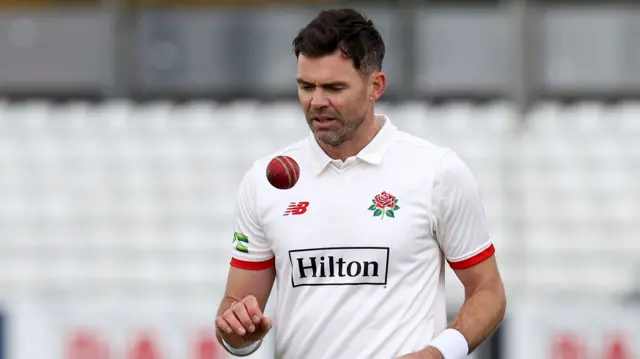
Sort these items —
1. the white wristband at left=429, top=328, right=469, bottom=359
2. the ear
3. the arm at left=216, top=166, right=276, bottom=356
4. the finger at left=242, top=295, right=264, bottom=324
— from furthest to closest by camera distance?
the arm at left=216, top=166, right=276, bottom=356
the ear
the white wristband at left=429, top=328, right=469, bottom=359
the finger at left=242, top=295, right=264, bottom=324

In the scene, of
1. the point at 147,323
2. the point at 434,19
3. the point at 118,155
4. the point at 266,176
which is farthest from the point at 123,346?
the point at 266,176

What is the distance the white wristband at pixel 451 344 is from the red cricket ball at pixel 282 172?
49 centimetres

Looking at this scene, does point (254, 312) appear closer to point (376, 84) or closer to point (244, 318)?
point (244, 318)

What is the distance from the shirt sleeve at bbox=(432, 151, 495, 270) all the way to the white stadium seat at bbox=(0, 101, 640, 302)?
453 centimetres

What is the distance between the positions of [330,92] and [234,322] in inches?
21.8

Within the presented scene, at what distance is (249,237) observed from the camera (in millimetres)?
3113

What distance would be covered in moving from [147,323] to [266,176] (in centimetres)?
364

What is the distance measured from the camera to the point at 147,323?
655 cm

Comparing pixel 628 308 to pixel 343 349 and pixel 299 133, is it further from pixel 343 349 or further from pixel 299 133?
pixel 343 349

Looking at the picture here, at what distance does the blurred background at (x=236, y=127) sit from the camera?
26.0 feet

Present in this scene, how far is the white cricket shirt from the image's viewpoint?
2953 millimetres

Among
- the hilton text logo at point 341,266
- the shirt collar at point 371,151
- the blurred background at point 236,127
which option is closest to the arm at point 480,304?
the hilton text logo at point 341,266

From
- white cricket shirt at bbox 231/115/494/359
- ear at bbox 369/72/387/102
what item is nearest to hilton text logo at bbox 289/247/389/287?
white cricket shirt at bbox 231/115/494/359

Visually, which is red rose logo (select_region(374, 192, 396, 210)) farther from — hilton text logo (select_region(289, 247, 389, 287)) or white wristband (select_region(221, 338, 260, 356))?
white wristband (select_region(221, 338, 260, 356))
